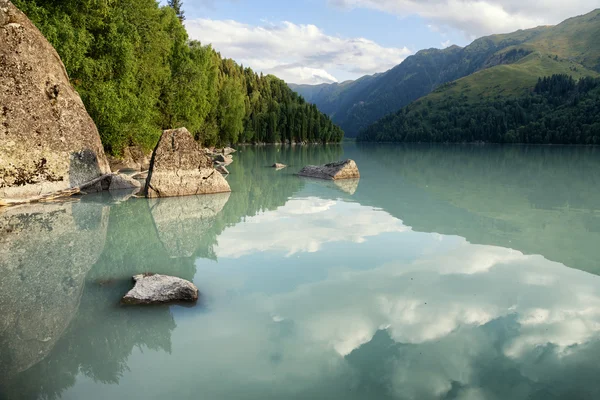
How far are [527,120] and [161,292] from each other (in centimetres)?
17306

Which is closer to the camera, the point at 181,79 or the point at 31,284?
the point at 31,284

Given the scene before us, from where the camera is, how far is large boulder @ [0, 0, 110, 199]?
52.8ft

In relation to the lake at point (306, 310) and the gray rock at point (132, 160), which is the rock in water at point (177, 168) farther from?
the gray rock at point (132, 160)

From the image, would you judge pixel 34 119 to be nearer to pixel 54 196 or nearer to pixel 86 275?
pixel 54 196

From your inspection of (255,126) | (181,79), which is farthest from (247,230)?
(255,126)

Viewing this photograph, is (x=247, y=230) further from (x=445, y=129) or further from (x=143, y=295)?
(x=445, y=129)

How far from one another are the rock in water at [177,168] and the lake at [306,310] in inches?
188

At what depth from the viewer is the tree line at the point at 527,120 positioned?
122 m

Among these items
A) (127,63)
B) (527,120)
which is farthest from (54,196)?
(527,120)

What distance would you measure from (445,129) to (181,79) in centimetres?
15554

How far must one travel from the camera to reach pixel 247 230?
12414 mm

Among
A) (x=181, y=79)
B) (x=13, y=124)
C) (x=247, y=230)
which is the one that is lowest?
(x=247, y=230)

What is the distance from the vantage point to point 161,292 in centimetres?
690

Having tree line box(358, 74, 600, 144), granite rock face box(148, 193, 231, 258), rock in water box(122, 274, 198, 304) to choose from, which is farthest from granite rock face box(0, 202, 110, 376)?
tree line box(358, 74, 600, 144)
